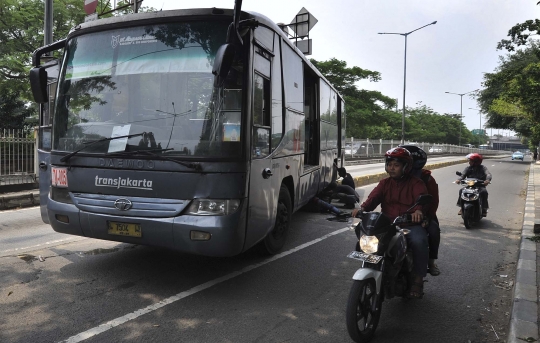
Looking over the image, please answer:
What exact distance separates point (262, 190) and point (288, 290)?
1088 mm

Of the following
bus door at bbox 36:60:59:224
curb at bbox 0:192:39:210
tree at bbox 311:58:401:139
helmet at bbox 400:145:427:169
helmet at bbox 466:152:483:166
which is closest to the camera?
helmet at bbox 400:145:427:169

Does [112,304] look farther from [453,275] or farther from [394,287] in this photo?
[453,275]

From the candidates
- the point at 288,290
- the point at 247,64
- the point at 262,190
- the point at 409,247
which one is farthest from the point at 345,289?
the point at 247,64

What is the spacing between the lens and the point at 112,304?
3842 millimetres

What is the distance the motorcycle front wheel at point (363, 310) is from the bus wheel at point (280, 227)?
219cm

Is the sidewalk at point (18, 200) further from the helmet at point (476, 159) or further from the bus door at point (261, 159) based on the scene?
the helmet at point (476, 159)

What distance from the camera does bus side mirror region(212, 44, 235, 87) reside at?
12.5 ft

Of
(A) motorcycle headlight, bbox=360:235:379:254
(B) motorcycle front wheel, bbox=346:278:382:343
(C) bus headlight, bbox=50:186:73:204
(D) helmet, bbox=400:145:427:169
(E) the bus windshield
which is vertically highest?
(E) the bus windshield

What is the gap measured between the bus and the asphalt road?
519 millimetres

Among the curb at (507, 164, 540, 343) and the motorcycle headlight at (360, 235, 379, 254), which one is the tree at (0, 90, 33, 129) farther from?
the curb at (507, 164, 540, 343)

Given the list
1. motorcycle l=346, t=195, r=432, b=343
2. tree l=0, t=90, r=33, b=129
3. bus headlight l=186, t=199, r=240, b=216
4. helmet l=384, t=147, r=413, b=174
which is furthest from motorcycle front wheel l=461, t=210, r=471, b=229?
tree l=0, t=90, r=33, b=129

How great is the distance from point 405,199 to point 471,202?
4.70m

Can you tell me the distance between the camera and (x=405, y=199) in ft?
13.2

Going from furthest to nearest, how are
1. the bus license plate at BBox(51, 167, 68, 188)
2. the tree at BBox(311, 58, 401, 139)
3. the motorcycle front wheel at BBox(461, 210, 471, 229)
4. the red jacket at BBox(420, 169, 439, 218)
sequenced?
the tree at BBox(311, 58, 401, 139) < the motorcycle front wheel at BBox(461, 210, 471, 229) < the bus license plate at BBox(51, 167, 68, 188) < the red jacket at BBox(420, 169, 439, 218)
